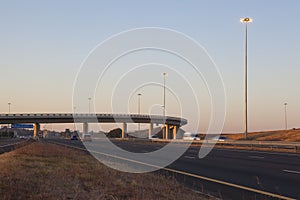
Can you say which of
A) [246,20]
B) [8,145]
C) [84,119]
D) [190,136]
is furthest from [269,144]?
[84,119]

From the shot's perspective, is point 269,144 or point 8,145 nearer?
point 269,144

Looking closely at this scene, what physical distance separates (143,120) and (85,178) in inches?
3615

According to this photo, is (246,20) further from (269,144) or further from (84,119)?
(84,119)

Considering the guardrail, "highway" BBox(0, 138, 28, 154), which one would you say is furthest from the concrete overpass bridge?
the guardrail

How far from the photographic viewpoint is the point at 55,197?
31.8 feet

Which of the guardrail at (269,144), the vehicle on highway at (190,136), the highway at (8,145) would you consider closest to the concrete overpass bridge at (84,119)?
the highway at (8,145)

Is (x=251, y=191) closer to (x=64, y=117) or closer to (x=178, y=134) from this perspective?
(x=64, y=117)

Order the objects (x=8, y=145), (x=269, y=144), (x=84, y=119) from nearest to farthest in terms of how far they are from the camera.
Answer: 1. (x=269, y=144)
2. (x=8, y=145)
3. (x=84, y=119)

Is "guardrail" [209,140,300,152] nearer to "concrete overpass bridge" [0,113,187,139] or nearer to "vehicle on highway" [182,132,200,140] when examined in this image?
"vehicle on highway" [182,132,200,140]

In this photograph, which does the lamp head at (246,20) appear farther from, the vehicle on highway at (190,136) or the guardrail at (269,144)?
the vehicle on highway at (190,136)

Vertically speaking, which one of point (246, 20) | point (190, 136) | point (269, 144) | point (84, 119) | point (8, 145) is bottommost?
point (8, 145)

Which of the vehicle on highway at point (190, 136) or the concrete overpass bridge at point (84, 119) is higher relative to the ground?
the concrete overpass bridge at point (84, 119)

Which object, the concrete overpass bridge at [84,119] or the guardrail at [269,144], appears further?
the concrete overpass bridge at [84,119]

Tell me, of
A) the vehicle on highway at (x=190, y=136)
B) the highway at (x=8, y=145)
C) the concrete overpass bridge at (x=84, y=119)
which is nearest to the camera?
the highway at (x=8, y=145)
